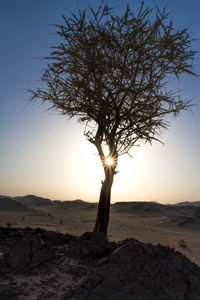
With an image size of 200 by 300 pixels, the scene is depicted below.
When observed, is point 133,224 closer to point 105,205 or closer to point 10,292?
point 105,205

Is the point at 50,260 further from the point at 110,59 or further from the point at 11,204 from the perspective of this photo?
the point at 11,204

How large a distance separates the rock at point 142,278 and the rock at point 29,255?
1.38 meters

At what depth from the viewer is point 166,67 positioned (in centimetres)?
720

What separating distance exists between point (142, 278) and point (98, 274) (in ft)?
2.55

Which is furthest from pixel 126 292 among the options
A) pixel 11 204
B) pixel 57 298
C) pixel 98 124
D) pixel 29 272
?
pixel 11 204

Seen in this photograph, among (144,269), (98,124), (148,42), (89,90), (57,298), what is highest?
(148,42)

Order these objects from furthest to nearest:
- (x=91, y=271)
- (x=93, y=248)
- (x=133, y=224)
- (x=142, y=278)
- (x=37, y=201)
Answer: (x=37, y=201)
(x=133, y=224)
(x=93, y=248)
(x=91, y=271)
(x=142, y=278)

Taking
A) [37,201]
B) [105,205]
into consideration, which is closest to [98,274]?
[105,205]

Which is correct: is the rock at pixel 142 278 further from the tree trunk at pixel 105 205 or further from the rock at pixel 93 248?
the tree trunk at pixel 105 205

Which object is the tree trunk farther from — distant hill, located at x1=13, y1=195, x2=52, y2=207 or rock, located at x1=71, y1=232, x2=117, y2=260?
distant hill, located at x1=13, y1=195, x2=52, y2=207

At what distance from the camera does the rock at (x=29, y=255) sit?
214 inches

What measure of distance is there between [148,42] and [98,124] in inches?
102

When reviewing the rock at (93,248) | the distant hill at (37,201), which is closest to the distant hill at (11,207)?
the distant hill at (37,201)

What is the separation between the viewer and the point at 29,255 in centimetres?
560
